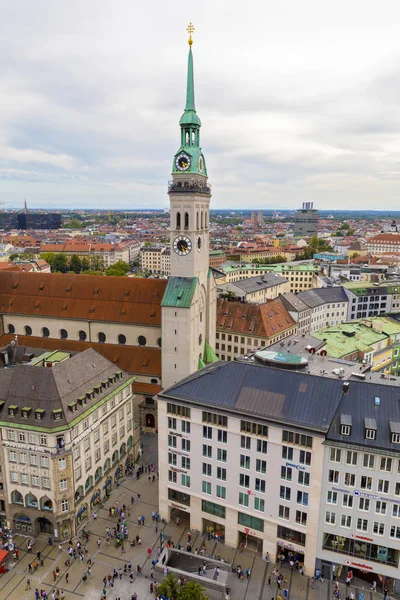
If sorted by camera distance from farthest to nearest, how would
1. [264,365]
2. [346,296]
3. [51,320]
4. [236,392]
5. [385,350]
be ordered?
1. [346,296]
2. [385,350]
3. [51,320]
4. [264,365]
5. [236,392]

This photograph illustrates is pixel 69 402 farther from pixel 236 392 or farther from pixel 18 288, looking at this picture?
pixel 18 288

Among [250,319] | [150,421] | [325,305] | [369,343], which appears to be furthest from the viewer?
[325,305]

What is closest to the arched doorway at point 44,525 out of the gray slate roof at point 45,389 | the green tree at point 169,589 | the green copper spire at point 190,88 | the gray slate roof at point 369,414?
the gray slate roof at point 45,389

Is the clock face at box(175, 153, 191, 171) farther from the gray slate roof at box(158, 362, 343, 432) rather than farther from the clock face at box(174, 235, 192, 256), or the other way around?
the gray slate roof at box(158, 362, 343, 432)

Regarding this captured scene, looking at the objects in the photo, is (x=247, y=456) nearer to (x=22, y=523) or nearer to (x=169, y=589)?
(x=169, y=589)

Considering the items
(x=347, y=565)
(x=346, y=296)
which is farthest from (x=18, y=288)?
(x=346, y=296)

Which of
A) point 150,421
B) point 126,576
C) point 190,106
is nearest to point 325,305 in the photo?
point 150,421

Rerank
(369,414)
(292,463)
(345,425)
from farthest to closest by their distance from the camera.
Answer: (292,463) → (369,414) → (345,425)

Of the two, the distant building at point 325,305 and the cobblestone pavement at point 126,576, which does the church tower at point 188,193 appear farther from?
the distant building at point 325,305
